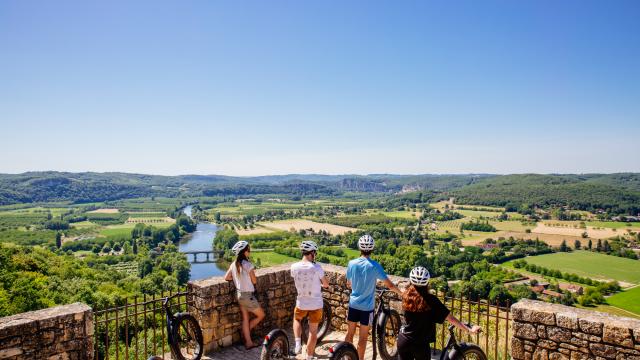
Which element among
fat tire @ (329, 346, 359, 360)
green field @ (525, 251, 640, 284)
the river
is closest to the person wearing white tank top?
fat tire @ (329, 346, 359, 360)

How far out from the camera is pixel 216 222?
144m

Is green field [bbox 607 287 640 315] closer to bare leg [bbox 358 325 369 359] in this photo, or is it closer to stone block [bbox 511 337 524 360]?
stone block [bbox 511 337 524 360]

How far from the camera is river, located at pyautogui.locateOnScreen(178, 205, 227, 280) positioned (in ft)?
218

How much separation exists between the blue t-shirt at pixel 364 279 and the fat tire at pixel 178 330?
2.80m

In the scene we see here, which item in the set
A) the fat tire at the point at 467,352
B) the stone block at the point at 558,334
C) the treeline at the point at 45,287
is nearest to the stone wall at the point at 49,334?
the treeline at the point at 45,287

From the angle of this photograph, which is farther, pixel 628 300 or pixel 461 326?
pixel 628 300

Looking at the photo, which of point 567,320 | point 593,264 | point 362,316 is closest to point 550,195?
point 593,264

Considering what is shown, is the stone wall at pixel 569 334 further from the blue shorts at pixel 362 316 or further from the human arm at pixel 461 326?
the blue shorts at pixel 362 316

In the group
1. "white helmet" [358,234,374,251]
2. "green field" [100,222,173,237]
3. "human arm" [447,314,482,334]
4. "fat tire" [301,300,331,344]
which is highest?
"white helmet" [358,234,374,251]

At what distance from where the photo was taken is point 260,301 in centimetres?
759

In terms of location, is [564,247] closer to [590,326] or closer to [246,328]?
[590,326]

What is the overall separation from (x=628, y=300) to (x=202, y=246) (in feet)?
271

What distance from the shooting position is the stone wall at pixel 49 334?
15.4ft

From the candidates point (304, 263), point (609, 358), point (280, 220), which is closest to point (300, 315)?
point (304, 263)
